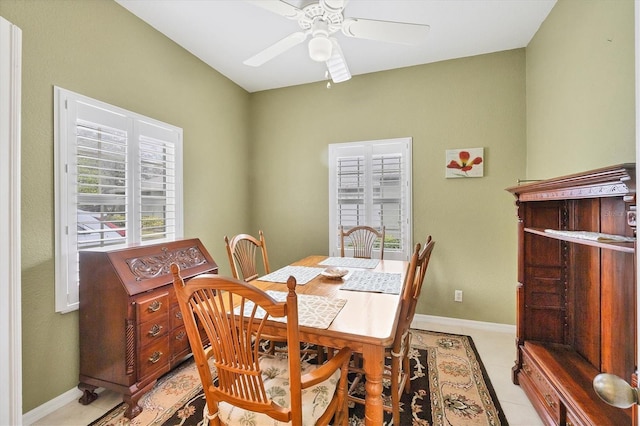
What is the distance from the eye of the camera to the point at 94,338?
1.90 meters

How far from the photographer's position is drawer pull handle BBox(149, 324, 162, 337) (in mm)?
1882

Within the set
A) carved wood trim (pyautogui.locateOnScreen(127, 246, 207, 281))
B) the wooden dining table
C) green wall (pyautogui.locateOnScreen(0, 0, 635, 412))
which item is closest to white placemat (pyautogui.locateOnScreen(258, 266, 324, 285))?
the wooden dining table

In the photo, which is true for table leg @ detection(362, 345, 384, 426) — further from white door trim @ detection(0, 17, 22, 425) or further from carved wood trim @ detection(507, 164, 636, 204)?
white door trim @ detection(0, 17, 22, 425)

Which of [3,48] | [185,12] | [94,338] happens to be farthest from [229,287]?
[185,12]

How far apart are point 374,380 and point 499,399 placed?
4.43 ft

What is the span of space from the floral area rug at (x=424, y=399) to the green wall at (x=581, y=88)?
1.66 m

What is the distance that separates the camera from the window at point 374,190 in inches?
127

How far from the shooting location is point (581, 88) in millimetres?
1938

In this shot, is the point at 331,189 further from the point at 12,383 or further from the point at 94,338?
the point at 12,383

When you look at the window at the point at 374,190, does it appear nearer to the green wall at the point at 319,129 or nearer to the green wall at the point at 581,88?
the green wall at the point at 319,129

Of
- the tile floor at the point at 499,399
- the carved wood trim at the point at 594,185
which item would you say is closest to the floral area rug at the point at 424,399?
the tile floor at the point at 499,399

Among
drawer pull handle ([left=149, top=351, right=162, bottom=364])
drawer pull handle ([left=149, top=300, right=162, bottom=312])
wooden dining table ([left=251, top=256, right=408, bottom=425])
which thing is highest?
wooden dining table ([left=251, top=256, right=408, bottom=425])

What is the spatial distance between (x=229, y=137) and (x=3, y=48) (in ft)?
7.86

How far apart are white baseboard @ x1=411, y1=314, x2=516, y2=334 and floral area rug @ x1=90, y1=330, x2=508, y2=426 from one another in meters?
0.59
